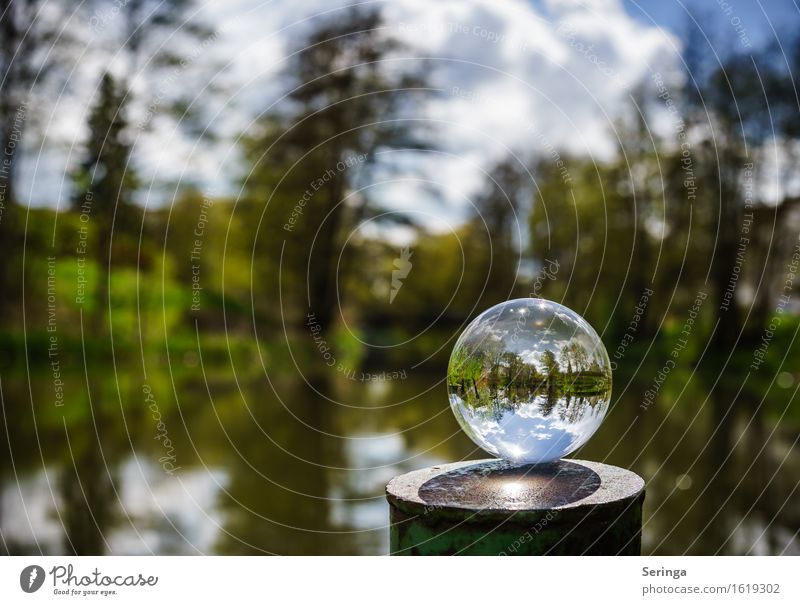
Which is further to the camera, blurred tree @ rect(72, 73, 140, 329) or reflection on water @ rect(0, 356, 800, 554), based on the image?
blurred tree @ rect(72, 73, 140, 329)

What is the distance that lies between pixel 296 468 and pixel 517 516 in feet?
23.4

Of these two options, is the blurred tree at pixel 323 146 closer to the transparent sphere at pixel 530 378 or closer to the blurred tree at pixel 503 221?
the blurred tree at pixel 503 221

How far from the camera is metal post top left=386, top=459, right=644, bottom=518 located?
3.55m

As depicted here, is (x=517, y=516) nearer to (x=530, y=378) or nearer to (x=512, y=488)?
(x=512, y=488)

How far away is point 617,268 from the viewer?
2800 cm

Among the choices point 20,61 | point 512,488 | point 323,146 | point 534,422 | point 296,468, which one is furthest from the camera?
point 323,146

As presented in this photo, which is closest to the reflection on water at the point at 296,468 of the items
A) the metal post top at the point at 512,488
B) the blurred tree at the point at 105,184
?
the metal post top at the point at 512,488

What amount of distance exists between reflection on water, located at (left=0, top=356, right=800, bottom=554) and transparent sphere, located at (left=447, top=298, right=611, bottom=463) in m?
0.04

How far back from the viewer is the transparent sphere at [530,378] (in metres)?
3.94

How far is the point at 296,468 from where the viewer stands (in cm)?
1027

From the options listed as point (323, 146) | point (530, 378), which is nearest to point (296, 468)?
point (530, 378)

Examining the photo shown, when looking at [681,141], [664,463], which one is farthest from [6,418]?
[681,141]

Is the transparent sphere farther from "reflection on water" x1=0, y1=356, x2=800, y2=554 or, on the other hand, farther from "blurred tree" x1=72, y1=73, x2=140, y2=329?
"blurred tree" x1=72, y1=73, x2=140, y2=329

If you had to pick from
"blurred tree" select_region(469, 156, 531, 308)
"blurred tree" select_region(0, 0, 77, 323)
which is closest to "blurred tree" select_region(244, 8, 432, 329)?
"blurred tree" select_region(469, 156, 531, 308)
